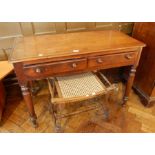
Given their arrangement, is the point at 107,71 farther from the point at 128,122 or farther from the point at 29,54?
the point at 29,54

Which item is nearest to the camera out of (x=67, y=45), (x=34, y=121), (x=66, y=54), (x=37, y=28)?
(x=66, y=54)

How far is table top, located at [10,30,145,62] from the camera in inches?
41.8

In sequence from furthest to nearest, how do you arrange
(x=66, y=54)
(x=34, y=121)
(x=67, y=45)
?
(x=34, y=121)
(x=67, y=45)
(x=66, y=54)

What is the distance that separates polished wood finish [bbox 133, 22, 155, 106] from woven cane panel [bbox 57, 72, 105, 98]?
59 centimetres

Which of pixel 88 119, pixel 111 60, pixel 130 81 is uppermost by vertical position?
pixel 111 60

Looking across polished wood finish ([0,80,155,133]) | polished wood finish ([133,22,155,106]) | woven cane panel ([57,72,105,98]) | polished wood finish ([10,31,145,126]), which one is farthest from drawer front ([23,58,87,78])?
polished wood finish ([133,22,155,106])

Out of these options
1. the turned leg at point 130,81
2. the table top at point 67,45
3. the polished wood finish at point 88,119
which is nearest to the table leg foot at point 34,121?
the polished wood finish at point 88,119

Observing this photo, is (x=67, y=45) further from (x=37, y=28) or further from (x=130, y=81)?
(x=130, y=81)

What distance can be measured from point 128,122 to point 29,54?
112 centimetres

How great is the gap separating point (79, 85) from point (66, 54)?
324 millimetres

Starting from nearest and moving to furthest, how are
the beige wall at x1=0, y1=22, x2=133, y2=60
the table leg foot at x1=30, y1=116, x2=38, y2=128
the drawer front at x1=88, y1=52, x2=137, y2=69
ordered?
the drawer front at x1=88, y1=52, x2=137, y2=69 → the table leg foot at x1=30, y1=116, x2=38, y2=128 → the beige wall at x1=0, y1=22, x2=133, y2=60

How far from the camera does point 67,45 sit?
3.94 feet

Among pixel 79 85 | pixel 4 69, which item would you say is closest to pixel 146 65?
pixel 79 85

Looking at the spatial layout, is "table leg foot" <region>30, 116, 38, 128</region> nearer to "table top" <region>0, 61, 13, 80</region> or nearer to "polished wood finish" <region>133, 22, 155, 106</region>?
"table top" <region>0, 61, 13, 80</region>
